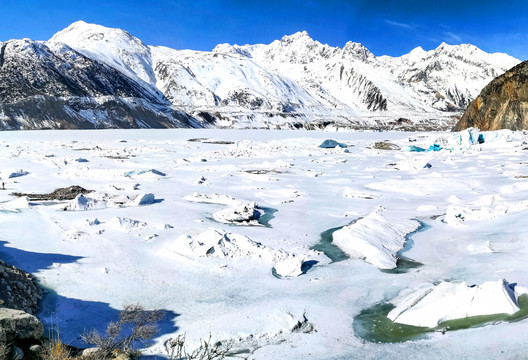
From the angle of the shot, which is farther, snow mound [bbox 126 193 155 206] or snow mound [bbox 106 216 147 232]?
snow mound [bbox 126 193 155 206]

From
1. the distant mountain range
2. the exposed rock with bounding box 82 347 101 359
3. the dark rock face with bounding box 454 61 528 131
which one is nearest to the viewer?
the exposed rock with bounding box 82 347 101 359

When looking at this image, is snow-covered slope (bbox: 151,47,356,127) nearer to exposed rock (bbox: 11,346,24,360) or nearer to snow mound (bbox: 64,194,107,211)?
snow mound (bbox: 64,194,107,211)

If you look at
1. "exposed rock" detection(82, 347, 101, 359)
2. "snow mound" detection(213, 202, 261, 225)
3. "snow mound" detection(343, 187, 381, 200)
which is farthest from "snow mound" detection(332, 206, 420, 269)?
"exposed rock" detection(82, 347, 101, 359)

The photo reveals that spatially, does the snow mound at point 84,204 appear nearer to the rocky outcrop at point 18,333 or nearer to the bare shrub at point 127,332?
the rocky outcrop at point 18,333

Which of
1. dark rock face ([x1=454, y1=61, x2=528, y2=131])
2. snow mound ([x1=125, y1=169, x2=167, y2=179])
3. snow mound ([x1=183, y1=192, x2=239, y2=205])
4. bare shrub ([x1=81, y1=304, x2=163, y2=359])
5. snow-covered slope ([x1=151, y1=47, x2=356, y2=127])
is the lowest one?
bare shrub ([x1=81, y1=304, x2=163, y2=359])

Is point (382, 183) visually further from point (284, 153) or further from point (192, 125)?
point (192, 125)

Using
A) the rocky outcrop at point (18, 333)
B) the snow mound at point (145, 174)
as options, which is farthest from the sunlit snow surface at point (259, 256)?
the snow mound at point (145, 174)

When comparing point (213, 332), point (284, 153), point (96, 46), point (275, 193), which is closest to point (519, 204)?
point (275, 193)

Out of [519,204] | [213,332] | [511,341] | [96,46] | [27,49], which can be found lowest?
[213,332]
